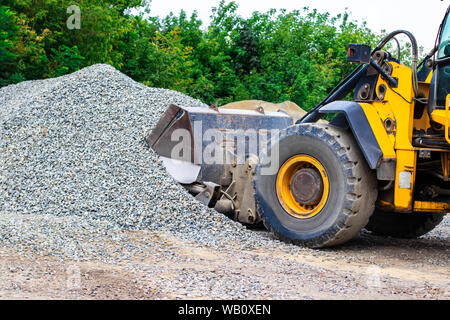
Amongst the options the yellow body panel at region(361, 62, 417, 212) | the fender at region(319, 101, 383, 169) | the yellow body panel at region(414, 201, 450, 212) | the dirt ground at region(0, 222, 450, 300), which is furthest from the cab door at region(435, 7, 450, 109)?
the dirt ground at region(0, 222, 450, 300)

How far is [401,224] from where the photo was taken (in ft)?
22.7

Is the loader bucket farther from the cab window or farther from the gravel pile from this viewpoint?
the cab window

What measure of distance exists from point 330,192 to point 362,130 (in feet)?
2.23

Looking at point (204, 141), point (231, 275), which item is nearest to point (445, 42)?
point (231, 275)

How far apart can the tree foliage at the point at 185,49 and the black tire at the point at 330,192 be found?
37.8 ft

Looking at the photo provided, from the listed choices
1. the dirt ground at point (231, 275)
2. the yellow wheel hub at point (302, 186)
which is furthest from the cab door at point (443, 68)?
the dirt ground at point (231, 275)

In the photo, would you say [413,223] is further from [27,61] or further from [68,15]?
[68,15]

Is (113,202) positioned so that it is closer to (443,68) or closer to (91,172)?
(91,172)

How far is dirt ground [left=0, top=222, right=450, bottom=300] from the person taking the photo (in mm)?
3961

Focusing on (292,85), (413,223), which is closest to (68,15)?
(292,85)

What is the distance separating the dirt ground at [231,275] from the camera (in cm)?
396

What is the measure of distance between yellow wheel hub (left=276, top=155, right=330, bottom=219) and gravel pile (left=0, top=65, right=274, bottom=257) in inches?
21.4

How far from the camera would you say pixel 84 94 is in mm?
9586

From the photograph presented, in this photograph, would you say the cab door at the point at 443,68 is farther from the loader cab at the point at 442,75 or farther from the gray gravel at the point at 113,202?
the gray gravel at the point at 113,202
